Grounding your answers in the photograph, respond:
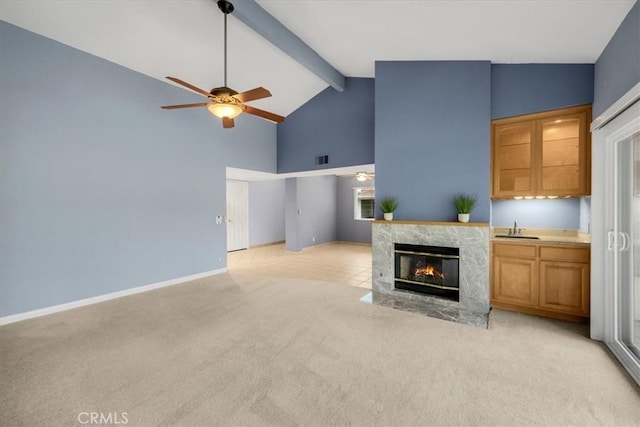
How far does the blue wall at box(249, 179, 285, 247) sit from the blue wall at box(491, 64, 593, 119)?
261 inches

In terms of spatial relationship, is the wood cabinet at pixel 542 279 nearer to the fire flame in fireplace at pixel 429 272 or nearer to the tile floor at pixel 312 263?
the fire flame in fireplace at pixel 429 272

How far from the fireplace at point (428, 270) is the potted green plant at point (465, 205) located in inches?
17.4

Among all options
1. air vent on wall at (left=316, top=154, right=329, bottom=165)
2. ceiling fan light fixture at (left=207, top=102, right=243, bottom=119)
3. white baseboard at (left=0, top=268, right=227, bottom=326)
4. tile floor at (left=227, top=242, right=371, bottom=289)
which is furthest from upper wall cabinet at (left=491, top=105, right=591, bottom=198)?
white baseboard at (left=0, top=268, right=227, bottom=326)

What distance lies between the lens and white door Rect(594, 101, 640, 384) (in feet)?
8.03

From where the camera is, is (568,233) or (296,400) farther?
(568,233)

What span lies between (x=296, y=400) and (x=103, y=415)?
1.24m

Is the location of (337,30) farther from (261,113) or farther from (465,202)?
(465,202)

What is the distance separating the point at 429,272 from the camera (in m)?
3.80

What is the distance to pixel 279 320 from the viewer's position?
123 inches

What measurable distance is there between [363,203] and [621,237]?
22.6 ft

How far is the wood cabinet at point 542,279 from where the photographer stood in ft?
9.75

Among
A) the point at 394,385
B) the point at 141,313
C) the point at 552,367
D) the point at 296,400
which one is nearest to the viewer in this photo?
the point at 296,400

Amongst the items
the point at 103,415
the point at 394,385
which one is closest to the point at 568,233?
the point at 394,385

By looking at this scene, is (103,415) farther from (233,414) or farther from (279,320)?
(279,320)
